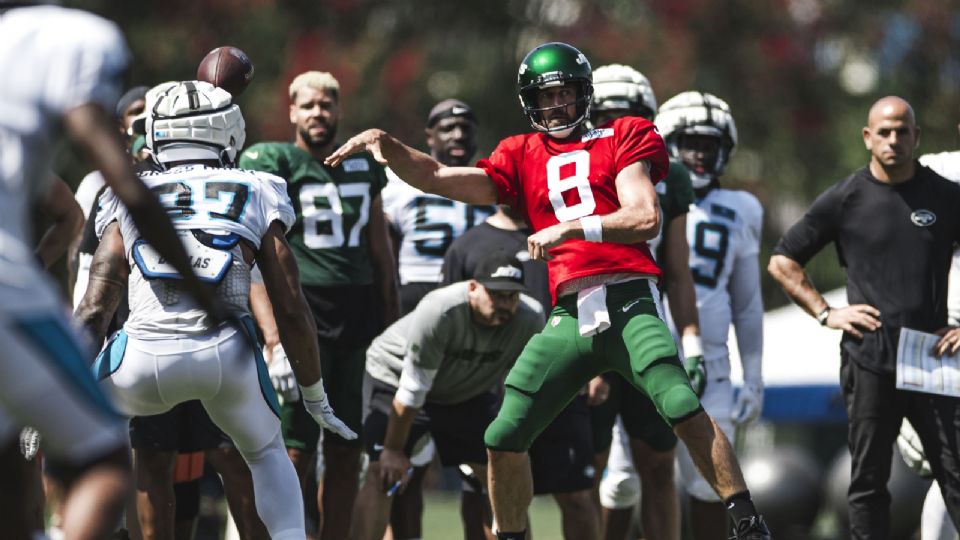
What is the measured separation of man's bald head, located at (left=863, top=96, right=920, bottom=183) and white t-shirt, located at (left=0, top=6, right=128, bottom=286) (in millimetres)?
4289

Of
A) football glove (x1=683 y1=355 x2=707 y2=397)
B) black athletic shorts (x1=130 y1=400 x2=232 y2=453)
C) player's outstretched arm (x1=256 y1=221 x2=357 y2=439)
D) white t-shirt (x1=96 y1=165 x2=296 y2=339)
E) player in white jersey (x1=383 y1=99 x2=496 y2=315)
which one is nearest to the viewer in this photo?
white t-shirt (x1=96 y1=165 x2=296 y2=339)

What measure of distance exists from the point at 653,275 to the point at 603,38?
14.1 metres

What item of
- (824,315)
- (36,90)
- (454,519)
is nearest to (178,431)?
(824,315)

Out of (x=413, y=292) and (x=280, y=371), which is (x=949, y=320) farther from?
(x=280, y=371)

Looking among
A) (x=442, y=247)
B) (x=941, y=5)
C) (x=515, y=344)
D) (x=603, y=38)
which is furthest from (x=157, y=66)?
(x=515, y=344)

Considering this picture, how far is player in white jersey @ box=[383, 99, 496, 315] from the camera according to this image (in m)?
8.38

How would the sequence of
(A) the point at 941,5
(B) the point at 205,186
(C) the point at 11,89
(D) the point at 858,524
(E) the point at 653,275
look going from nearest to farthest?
(C) the point at 11,89 → (B) the point at 205,186 → (E) the point at 653,275 → (D) the point at 858,524 → (A) the point at 941,5

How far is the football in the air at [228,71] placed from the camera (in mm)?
7012

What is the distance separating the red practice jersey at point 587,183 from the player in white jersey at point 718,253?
6.24 feet

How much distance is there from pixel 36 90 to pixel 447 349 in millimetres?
3580

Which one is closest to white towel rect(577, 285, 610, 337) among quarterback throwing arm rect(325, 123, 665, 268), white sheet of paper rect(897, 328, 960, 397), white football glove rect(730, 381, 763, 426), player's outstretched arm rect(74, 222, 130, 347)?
quarterback throwing arm rect(325, 123, 665, 268)

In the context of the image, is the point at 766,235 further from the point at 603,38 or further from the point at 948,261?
the point at 948,261

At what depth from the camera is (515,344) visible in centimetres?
720

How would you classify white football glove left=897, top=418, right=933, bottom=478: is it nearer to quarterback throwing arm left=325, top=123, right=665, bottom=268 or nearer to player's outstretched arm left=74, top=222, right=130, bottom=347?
quarterback throwing arm left=325, top=123, right=665, bottom=268
